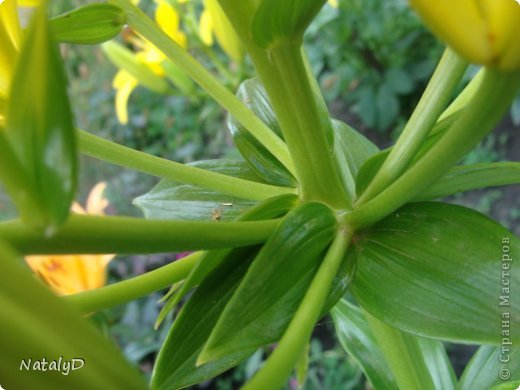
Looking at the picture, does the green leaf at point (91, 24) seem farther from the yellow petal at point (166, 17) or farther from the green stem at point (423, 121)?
the yellow petal at point (166, 17)

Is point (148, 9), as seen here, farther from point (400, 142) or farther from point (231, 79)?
point (400, 142)

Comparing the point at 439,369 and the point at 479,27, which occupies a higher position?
the point at 479,27

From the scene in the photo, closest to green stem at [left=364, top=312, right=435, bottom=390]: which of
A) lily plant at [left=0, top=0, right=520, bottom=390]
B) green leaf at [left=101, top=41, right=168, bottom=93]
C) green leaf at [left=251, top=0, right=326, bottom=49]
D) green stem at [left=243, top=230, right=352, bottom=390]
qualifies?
lily plant at [left=0, top=0, right=520, bottom=390]

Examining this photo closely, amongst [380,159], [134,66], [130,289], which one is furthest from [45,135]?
[134,66]

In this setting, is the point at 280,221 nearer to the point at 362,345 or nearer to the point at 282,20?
the point at 282,20

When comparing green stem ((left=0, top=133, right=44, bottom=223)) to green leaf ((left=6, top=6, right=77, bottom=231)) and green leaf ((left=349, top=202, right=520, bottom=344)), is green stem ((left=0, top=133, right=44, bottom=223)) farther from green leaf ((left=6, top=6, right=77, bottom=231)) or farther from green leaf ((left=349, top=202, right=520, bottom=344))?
green leaf ((left=349, top=202, right=520, bottom=344))

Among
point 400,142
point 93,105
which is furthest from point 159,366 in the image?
point 93,105

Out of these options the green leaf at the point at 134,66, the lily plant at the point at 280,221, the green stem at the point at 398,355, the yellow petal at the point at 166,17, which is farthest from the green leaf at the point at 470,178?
the green leaf at the point at 134,66
